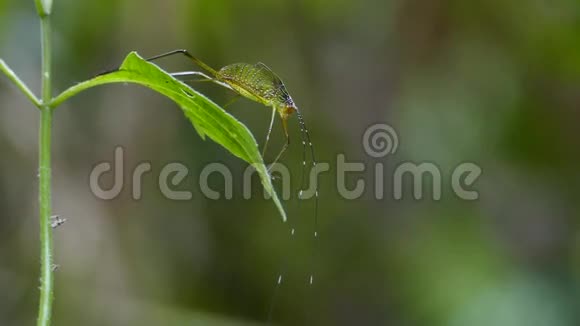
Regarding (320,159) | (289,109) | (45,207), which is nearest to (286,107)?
(289,109)

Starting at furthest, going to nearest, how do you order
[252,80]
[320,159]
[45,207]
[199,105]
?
1. [320,159]
2. [252,80]
3. [199,105]
4. [45,207]

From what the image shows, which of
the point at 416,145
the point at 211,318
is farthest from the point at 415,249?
the point at 211,318

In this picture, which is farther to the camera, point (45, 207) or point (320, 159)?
point (320, 159)

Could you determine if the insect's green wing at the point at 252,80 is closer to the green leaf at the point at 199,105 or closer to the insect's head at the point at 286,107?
the insect's head at the point at 286,107

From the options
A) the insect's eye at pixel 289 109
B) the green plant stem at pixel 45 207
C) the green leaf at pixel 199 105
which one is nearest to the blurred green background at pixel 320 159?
the insect's eye at pixel 289 109

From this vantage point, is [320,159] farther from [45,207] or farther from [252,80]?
[45,207]

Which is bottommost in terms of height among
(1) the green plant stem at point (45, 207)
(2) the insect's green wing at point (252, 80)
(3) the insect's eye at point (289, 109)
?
(1) the green plant stem at point (45, 207)

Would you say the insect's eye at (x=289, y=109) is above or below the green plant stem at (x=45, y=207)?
above
